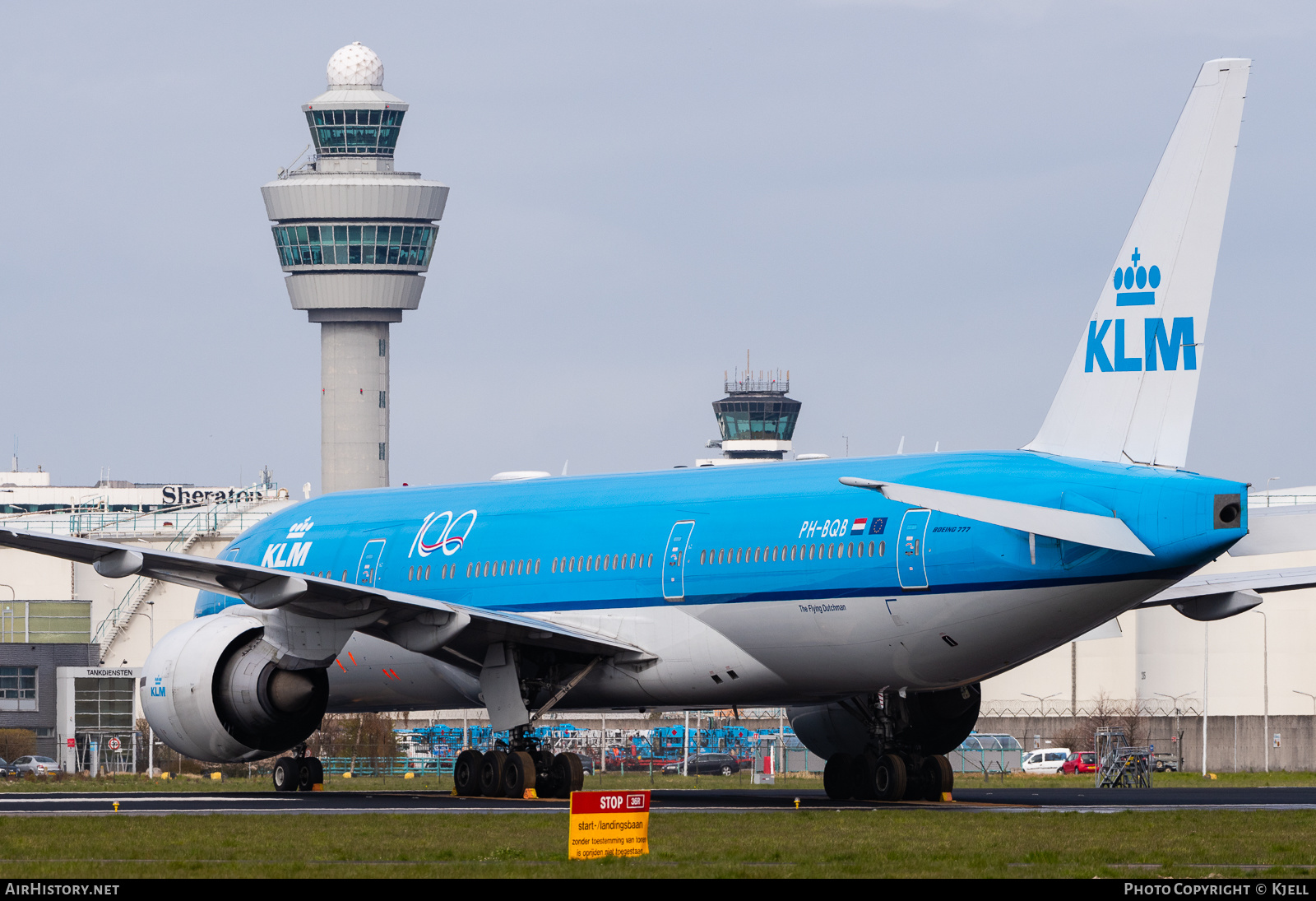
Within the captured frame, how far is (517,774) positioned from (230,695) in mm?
5039

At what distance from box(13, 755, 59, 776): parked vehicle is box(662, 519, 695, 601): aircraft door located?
3559cm

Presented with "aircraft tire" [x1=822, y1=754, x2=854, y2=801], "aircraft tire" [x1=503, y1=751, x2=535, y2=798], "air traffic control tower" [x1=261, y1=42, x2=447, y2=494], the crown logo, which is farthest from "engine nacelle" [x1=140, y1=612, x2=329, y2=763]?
"air traffic control tower" [x1=261, y1=42, x2=447, y2=494]

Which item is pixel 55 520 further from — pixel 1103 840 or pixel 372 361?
pixel 1103 840

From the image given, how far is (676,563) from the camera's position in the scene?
98.2 ft

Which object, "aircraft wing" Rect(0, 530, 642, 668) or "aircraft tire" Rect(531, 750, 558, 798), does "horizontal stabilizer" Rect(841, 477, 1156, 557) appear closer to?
"aircraft wing" Rect(0, 530, 642, 668)

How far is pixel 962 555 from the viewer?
26.3 m

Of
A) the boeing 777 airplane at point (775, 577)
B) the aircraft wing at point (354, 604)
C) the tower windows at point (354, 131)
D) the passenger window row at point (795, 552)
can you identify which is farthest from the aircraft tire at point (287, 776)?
the tower windows at point (354, 131)

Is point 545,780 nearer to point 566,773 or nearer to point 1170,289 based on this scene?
point 566,773

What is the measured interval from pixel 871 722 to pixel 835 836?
29.1ft

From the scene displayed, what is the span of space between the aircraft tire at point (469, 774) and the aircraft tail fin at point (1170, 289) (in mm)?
10664

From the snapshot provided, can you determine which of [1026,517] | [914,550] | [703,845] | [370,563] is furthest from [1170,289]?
[370,563]

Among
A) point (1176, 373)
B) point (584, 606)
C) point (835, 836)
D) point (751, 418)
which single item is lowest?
point (835, 836)

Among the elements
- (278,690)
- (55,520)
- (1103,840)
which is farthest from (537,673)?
(55,520)

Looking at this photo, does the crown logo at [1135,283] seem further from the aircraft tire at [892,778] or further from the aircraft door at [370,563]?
the aircraft door at [370,563]
